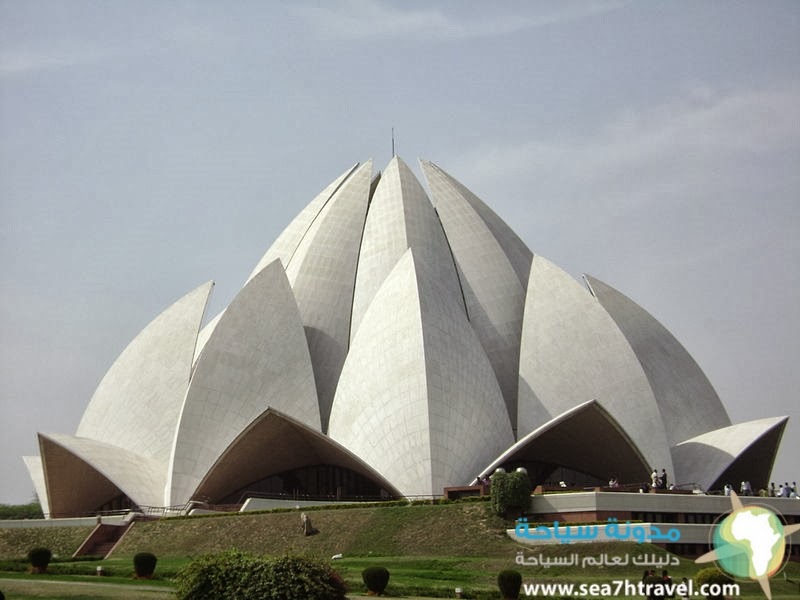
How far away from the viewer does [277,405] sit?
3900cm

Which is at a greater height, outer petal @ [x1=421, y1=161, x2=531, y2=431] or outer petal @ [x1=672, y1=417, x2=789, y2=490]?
outer petal @ [x1=421, y1=161, x2=531, y2=431]

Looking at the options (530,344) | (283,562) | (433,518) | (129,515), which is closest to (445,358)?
(530,344)

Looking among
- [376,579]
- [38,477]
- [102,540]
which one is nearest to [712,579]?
[376,579]

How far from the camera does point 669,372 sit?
146 ft

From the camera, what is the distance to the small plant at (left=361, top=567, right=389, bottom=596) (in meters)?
19.8

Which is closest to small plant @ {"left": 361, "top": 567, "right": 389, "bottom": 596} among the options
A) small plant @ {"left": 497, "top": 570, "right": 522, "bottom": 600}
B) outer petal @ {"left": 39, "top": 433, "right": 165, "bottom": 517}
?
small plant @ {"left": 497, "top": 570, "right": 522, "bottom": 600}

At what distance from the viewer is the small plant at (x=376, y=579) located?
65.1 ft

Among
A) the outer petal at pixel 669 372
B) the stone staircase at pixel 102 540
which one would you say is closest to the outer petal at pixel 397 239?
the outer petal at pixel 669 372

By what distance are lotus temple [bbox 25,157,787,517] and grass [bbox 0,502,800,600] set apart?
5135 mm

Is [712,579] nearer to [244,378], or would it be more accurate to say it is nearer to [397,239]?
[244,378]

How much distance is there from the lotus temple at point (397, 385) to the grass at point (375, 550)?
514 cm

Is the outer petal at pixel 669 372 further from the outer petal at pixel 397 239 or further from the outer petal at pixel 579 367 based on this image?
the outer petal at pixel 397 239

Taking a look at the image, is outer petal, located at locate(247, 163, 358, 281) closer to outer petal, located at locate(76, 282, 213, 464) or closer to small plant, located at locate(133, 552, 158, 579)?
outer petal, located at locate(76, 282, 213, 464)

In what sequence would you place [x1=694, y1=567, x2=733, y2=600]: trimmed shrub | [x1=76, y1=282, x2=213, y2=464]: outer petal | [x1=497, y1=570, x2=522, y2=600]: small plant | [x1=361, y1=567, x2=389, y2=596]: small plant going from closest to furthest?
[x1=694, y1=567, x2=733, y2=600]: trimmed shrub < [x1=497, y1=570, x2=522, y2=600]: small plant < [x1=361, y1=567, x2=389, y2=596]: small plant < [x1=76, y1=282, x2=213, y2=464]: outer petal
